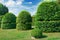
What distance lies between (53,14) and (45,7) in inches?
40.8

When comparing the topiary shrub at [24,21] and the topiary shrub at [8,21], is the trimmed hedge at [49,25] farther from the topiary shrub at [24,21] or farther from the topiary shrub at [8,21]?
the topiary shrub at [8,21]

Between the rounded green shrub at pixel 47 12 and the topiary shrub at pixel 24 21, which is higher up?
the rounded green shrub at pixel 47 12

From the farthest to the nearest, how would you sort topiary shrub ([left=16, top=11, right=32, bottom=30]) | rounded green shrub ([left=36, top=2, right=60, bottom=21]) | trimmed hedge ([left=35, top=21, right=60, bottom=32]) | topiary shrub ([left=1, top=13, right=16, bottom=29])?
topiary shrub ([left=1, top=13, right=16, bottom=29])
topiary shrub ([left=16, top=11, right=32, bottom=30])
rounded green shrub ([left=36, top=2, right=60, bottom=21])
trimmed hedge ([left=35, top=21, right=60, bottom=32])

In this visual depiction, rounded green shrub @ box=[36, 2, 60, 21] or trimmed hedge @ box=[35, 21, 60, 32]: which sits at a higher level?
rounded green shrub @ box=[36, 2, 60, 21]

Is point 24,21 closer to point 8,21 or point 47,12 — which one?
point 47,12

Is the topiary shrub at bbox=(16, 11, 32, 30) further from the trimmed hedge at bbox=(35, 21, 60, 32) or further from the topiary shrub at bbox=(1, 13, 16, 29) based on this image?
the topiary shrub at bbox=(1, 13, 16, 29)

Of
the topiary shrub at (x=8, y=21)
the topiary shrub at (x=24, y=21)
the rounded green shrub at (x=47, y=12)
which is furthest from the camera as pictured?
the topiary shrub at (x=8, y=21)

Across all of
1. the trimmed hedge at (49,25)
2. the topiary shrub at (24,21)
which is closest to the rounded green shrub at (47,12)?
the trimmed hedge at (49,25)

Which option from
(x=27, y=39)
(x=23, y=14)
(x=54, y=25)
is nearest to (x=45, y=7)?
(x=54, y=25)

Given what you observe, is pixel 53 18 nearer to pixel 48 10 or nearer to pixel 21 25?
pixel 48 10

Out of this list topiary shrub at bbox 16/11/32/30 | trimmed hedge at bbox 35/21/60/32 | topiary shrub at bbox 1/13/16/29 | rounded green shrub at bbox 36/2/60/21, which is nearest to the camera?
trimmed hedge at bbox 35/21/60/32

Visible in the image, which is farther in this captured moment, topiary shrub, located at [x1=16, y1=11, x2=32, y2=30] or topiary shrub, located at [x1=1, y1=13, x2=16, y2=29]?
topiary shrub, located at [x1=1, y1=13, x2=16, y2=29]

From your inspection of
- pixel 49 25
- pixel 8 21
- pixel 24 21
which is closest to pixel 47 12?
pixel 49 25

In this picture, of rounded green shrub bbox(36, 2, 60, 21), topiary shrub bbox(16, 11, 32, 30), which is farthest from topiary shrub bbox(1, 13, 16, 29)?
rounded green shrub bbox(36, 2, 60, 21)
